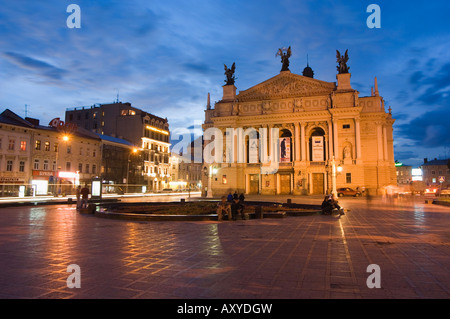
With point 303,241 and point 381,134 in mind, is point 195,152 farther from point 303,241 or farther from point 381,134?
point 303,241

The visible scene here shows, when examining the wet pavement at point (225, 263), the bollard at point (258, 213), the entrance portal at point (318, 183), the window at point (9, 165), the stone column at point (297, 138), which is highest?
the stone column at point (297, 138)

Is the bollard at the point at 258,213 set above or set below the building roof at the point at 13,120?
below

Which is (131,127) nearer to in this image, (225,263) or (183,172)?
(183,172)

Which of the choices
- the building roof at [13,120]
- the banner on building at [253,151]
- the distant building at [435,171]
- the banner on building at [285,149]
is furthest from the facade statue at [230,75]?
the distant building at [435,171]

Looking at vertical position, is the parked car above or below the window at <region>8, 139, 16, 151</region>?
below

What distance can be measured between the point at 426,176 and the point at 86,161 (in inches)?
4993

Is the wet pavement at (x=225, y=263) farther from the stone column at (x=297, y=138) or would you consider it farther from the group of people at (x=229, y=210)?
the stone column at (x=297, y=138)

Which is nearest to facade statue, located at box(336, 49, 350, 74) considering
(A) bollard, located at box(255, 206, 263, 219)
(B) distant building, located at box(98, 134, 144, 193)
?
(B) distant building, located at box(98, 134, 144, 193)

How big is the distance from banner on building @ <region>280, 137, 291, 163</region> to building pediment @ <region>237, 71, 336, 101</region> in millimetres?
8283

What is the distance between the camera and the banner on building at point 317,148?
2238 inches

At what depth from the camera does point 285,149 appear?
58.7 m

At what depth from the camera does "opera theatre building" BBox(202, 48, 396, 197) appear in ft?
183

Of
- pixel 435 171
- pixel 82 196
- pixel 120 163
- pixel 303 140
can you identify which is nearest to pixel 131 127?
pixel 120 163

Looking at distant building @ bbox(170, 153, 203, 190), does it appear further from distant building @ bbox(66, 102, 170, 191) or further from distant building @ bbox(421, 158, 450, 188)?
distant building @ bbox(421, 158, 450, 188)
